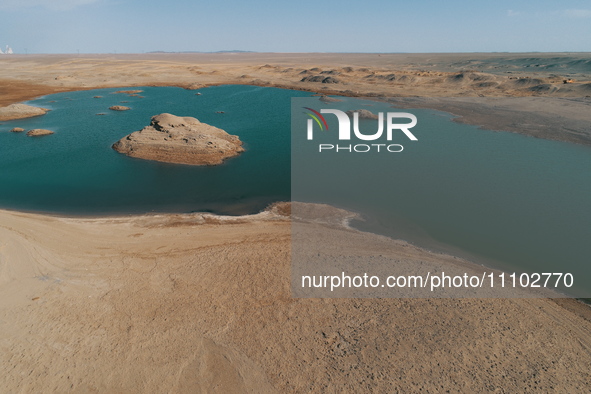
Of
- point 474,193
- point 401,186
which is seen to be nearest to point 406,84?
point 401,186

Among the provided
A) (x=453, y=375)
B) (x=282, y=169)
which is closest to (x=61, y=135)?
(x=282, y=169)

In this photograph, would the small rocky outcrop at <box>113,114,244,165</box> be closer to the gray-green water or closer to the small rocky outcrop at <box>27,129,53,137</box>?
the gray-green water

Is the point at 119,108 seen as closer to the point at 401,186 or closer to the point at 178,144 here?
the point at 178,144

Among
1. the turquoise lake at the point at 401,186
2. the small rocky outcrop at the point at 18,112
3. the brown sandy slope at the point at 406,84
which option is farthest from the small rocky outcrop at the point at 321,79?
the small rocky outcrop at the point at 18,112

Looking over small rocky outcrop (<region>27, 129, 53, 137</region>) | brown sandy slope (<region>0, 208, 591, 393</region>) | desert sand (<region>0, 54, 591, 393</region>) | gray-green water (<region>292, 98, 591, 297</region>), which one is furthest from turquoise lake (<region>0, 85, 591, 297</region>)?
brown sandy slope (<region>0, 208, 591, 393</region>)

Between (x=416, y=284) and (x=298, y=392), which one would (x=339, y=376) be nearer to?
(x=298, y=392)
